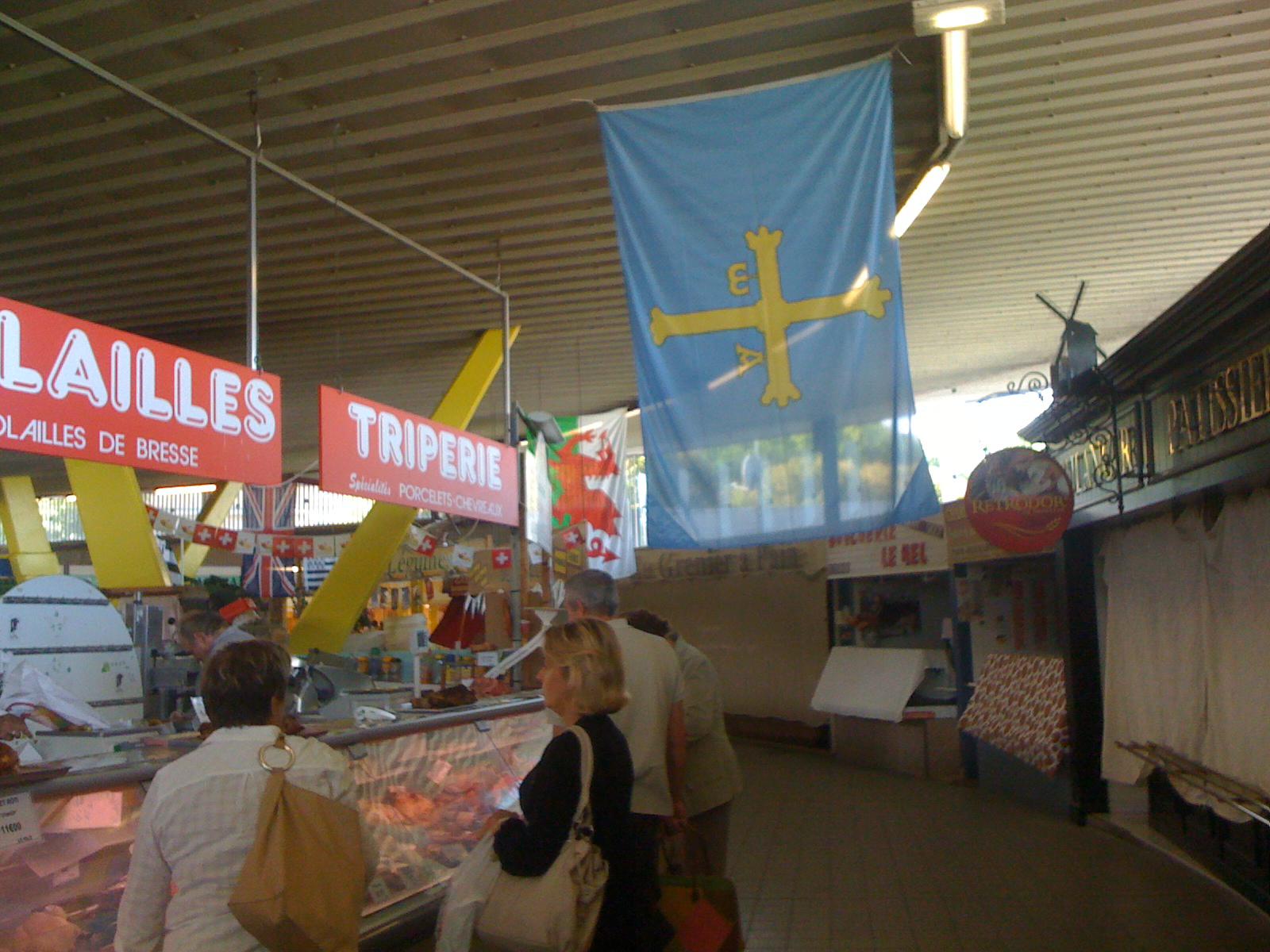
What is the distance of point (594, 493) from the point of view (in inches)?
420

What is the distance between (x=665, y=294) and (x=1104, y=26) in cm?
244

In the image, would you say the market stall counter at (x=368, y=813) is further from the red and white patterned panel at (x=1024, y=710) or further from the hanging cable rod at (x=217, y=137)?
the red and white patterned panel at (x=1024, y=710)

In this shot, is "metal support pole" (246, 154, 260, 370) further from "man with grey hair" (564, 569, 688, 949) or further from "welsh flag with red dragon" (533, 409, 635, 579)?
"welsh flag with red dragon" (533, 409, 635, 579)

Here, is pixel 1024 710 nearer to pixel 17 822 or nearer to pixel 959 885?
pixel 959 885

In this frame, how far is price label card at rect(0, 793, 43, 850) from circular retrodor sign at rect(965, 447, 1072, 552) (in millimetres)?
5721

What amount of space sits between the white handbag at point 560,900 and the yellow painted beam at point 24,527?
1331 cm

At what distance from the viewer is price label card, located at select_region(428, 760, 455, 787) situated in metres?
5.13

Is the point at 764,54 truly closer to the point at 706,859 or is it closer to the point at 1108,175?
the point at 1108,175

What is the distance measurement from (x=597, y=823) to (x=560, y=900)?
A: 22 cm

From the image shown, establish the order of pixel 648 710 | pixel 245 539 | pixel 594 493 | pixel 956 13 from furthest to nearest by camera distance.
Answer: pixel 245 539
pixel 594 493
pixel 956 13
pixel 648 710

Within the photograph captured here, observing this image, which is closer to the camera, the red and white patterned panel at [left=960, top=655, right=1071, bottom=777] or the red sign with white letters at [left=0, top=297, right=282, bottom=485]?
the red sign with white letters at [left=0, top=297, right=282, bottom=485]

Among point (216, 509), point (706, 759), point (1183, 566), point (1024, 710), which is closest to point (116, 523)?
point (216, 509)


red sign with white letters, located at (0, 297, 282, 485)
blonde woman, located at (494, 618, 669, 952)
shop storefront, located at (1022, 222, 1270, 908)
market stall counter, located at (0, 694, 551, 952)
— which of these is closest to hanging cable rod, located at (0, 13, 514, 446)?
red sign with white letters, located at (0, 297, 282, 485)

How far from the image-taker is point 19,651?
274 inches
